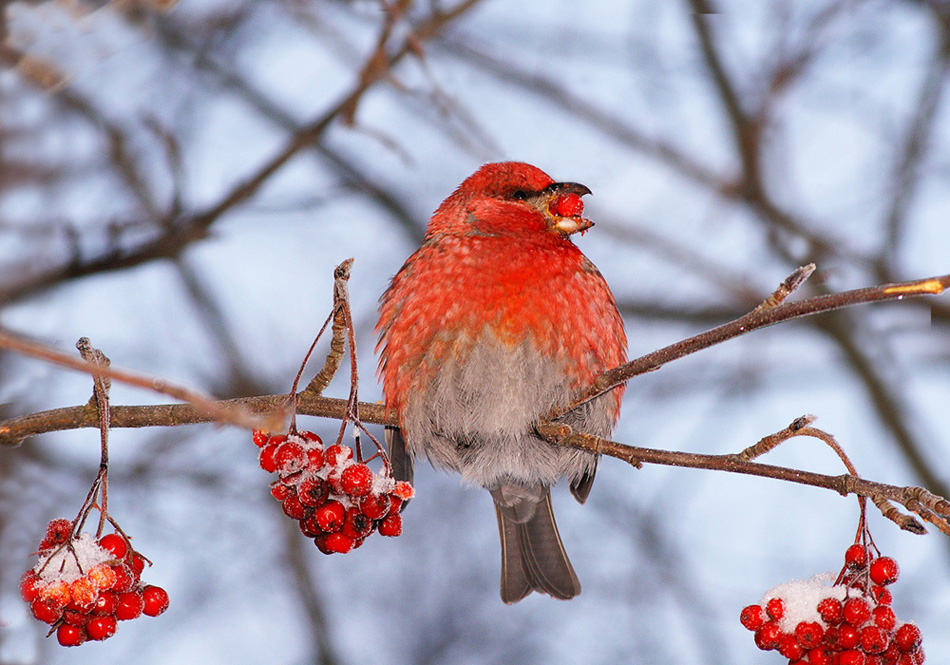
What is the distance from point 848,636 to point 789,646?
115mm

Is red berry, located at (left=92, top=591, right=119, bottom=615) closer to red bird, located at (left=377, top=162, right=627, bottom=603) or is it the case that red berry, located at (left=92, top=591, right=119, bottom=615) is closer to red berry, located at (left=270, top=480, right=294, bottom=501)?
red berry, located at (left=270, top=480, right=294, bottom=501)

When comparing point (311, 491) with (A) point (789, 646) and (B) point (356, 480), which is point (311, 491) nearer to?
(B) point (356, 480)

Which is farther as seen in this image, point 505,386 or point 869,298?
point 505,386

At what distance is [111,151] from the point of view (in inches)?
166

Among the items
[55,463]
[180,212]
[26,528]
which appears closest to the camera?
[180,212]

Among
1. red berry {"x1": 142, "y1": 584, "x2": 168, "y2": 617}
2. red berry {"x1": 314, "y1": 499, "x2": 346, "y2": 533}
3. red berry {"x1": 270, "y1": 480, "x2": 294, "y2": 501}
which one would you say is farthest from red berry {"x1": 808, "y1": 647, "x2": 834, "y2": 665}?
red berry {"x1": 142, "y1": 584, "x2": 168, "y2": 617}

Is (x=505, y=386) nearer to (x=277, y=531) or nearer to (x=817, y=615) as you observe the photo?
(x=817, y=615)

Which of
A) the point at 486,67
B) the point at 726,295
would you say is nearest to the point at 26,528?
the point at 486,67

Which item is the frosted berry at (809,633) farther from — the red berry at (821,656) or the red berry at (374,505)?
the red berry at (374,505)

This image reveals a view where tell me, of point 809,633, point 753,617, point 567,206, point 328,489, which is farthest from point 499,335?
point 809,633

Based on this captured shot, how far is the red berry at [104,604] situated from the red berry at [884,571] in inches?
59.8

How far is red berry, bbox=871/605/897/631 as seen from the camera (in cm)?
183

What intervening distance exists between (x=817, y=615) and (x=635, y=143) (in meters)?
4.14

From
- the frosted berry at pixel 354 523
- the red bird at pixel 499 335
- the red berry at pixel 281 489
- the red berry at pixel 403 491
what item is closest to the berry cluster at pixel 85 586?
the red berry at pixel 281 489
